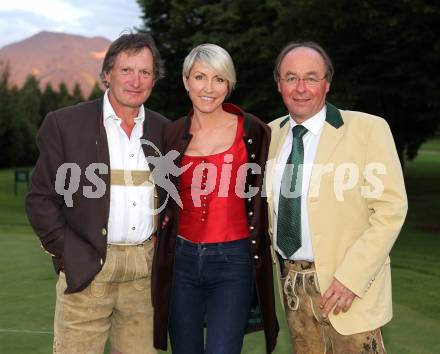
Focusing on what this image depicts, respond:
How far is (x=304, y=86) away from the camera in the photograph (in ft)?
12.1

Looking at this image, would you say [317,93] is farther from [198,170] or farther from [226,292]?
[226,292]

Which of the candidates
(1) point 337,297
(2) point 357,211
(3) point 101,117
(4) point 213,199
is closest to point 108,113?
(3) point 101,117

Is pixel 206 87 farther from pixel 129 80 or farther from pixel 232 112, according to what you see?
pixel 129 80

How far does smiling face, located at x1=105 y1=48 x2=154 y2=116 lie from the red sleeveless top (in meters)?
Result: 0.53

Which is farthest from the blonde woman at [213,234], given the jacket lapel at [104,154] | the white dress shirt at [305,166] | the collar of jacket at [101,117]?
the jacket lapel at [104,154]

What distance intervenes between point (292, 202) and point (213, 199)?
19.4 inches

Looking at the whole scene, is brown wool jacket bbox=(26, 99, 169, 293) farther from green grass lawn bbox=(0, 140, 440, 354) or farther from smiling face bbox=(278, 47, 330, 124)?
green grass lawn bbox=(0, 140, 440, 354)

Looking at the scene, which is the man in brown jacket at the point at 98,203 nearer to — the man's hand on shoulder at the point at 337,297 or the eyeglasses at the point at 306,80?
the eyeglasses at the point at 306,80

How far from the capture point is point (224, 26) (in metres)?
27.4

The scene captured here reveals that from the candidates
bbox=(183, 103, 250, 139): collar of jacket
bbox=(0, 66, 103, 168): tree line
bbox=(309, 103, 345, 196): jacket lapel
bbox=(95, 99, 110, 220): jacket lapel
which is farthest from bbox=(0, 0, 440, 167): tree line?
bbox=(0, 66, 103, 168): tree line

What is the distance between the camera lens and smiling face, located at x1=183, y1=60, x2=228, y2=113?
385cm

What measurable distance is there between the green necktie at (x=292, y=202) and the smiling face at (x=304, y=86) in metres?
0.12

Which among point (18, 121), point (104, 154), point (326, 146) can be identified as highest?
point (326, 146)

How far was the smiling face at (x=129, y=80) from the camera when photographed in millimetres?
3938
